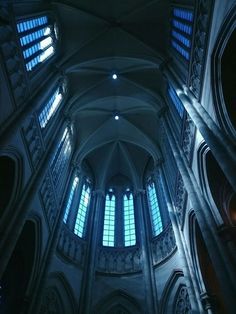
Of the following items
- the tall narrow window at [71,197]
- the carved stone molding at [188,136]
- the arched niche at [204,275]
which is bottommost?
the arched niche at [204,275]

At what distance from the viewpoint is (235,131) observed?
295 inches

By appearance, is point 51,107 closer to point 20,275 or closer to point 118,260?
point 20,275

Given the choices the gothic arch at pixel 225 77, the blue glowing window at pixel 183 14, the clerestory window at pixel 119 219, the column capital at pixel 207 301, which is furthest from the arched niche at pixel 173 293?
the blue glowing window at pixel 183 14

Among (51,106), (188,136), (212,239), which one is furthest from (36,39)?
(212,239)

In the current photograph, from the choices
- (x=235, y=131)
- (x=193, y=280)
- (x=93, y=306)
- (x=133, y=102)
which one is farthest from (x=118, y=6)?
(x=93, y=306)

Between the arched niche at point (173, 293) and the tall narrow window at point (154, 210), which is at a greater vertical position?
the tall narrow window at point (154, 210)

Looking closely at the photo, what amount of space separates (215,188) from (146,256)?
23.3 ft

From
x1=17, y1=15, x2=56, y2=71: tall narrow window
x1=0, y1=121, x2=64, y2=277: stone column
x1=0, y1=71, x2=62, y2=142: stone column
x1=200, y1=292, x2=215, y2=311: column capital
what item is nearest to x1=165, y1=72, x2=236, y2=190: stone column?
x1=200, y1=292, x2=215, y2=311: column capital

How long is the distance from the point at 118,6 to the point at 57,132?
835cm

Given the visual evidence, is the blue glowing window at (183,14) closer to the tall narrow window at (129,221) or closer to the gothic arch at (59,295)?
the tall narrow window at (129,221)

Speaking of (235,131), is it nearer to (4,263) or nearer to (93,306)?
(4,263)

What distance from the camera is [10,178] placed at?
10.0 metres

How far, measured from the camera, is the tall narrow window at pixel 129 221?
16.9m

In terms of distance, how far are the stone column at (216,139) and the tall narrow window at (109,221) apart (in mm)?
10330
